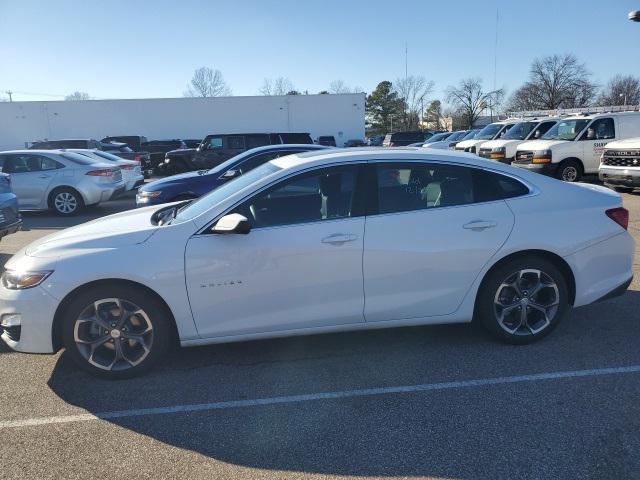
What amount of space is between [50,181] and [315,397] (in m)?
10.6

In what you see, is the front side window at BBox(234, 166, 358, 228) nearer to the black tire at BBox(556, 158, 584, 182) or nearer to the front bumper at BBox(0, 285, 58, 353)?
the front bumper at BBox(0, 285, 58, 353)

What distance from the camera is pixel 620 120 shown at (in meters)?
13.6

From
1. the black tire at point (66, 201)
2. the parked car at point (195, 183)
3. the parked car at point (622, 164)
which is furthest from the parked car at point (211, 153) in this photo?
the parked car at point (622, 164)

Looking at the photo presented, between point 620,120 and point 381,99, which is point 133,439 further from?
point 381,99

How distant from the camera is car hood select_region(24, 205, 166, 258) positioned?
3498 millimetres

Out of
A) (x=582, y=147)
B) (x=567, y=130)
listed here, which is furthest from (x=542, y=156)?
(x=567, y=130)

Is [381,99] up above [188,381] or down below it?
above

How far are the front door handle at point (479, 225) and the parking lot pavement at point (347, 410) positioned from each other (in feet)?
3.19

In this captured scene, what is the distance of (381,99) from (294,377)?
75006 millimetres

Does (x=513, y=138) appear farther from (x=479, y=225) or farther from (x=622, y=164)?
(x=479, y=225)

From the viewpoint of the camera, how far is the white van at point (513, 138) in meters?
16.1

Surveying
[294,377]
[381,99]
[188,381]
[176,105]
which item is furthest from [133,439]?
[381,99]

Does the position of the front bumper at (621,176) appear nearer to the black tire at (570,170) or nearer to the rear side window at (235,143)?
the black tire at (570,170)

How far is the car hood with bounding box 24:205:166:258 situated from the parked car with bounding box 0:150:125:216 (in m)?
8.51
